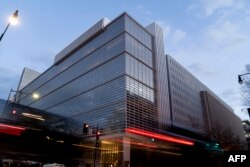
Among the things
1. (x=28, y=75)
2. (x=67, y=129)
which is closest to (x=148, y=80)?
(x=67, y=129)

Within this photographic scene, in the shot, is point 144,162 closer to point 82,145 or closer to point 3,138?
point 82,145

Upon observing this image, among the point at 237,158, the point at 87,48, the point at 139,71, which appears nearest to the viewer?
the point at 237,158

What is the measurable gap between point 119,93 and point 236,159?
4992 cm

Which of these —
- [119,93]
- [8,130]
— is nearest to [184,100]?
[119,93]

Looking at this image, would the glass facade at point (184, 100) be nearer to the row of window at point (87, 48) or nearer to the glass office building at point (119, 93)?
A: the glass office building at point (119, 93)

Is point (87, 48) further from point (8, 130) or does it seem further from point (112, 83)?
point (8, 130)

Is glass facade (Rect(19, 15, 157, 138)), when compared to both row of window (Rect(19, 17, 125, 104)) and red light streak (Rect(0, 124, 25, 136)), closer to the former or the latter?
row of window (Rect(19, 17, 125, 104))

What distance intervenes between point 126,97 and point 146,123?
384 inches

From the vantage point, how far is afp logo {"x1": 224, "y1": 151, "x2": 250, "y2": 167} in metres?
9.80

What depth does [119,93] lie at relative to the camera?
5953 cm

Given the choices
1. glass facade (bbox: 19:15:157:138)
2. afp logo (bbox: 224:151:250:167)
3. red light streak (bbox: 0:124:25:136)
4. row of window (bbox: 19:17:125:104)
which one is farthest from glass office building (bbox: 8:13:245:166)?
afp logo (bbox: 224:151:250:167)

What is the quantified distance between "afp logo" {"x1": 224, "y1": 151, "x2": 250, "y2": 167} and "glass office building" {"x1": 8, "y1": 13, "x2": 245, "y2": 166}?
109 ft

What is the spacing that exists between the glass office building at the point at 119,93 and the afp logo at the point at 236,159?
33340 mm

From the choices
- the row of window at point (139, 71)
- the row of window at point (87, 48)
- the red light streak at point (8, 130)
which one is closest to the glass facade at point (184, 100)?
the row of window at point (139, 71)
